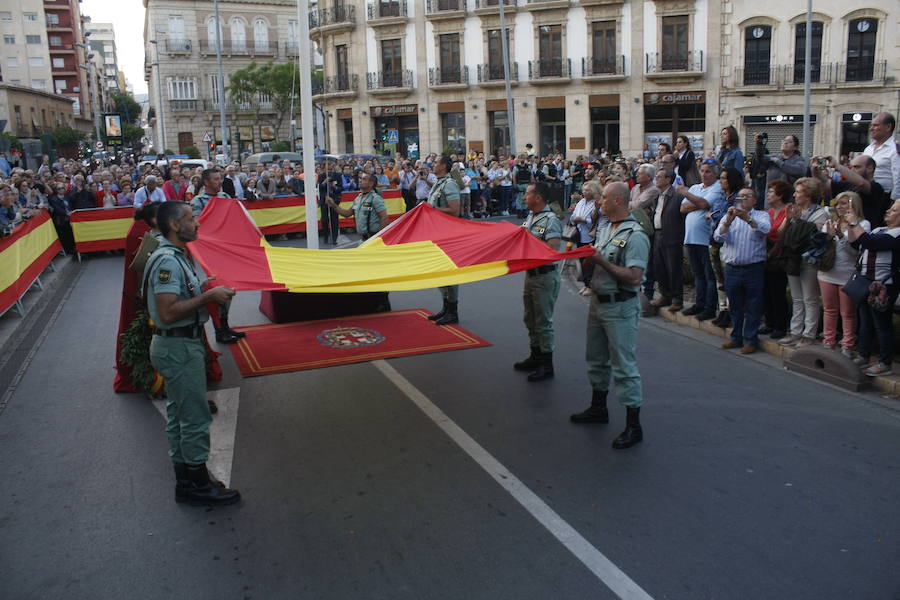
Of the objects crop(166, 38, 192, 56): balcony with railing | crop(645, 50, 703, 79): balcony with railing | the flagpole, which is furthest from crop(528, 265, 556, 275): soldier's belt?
crop(166, 38, 192, 56): balcony with railing

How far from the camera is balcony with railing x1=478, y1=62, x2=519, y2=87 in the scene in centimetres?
3984

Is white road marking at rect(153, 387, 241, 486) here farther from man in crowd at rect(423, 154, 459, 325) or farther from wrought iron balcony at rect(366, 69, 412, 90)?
wrought iron balcony at rect(366, 69, 412, 90)

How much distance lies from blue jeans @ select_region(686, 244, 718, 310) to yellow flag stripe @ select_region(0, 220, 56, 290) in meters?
9.28

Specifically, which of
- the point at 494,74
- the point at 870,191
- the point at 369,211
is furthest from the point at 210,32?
the point at 870,191

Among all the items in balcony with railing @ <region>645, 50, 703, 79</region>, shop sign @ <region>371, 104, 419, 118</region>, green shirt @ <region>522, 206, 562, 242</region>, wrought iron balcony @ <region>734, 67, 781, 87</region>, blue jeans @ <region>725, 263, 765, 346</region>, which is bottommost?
blue jeans @ <region>725, 263, 765, 346</region>

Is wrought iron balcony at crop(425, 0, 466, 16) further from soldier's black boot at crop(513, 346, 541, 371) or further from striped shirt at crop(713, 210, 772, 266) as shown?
soldier's black boot at crop(513, 346, 541, 371)

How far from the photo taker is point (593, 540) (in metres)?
4.27

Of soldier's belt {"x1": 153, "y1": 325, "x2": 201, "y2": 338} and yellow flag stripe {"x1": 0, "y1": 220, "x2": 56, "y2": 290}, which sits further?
yellow flag stripe {"x1": 0, "y1": 220, "x2": 56, "y2": 290}

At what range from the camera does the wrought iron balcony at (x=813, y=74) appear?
113ft

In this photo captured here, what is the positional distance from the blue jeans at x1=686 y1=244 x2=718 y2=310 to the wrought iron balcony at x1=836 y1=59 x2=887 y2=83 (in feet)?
100

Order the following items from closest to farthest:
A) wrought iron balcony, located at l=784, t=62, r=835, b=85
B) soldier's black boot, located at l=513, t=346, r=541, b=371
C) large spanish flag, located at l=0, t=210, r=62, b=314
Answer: soldier's black boot, located at l=513, t=346, r=541, b=371, large spanish flag, located at l=0, t=210, r=62, b=314, wrought iron balcony, located at l=784, t=62, r=835, b=85

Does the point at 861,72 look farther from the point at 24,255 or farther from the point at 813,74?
the point at 24,255

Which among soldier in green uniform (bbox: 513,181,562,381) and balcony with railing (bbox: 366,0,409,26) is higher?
balcony with railing (bbox: 366,0,409,26)

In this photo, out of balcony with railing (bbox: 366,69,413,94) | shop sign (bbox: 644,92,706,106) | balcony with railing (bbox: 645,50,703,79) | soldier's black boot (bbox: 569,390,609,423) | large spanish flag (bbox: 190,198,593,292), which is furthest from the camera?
balcony with railing (bbox: 366,69,413,94)
